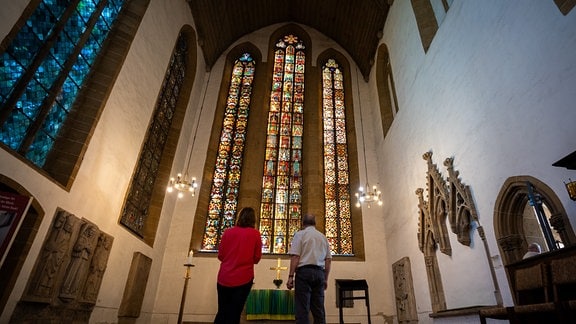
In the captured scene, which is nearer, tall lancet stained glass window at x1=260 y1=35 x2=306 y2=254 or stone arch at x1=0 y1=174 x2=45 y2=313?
stone arch at x1=0 y1=174 x2=45 y2=313

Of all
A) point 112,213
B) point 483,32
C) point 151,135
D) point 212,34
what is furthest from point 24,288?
point 212,34

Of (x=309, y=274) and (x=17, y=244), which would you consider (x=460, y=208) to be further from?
(x=17, y=244)

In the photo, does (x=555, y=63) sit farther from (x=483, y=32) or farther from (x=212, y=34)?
(x=212, y=34)

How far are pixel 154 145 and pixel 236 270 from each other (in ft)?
21.4

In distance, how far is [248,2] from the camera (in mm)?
11500

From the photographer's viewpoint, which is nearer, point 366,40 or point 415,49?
point 415,49

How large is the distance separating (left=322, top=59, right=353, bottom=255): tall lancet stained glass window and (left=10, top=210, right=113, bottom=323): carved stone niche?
19.2 ft

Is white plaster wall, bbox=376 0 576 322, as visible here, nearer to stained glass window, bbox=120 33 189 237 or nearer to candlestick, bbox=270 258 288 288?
candlestick, bbox=270 258 288 288

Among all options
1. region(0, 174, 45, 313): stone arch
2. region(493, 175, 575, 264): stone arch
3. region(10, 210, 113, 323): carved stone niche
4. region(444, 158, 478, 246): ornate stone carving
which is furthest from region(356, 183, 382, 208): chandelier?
region(0, 174, 45, 313): stone arch

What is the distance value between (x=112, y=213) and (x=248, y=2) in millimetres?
9066

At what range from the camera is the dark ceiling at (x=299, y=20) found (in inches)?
403

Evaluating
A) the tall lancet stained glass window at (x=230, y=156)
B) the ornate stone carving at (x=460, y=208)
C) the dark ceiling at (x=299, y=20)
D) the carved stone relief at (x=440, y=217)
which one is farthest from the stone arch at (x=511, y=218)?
the dark ceiling at (x=299, y=20)

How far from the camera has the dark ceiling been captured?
33.6 ft

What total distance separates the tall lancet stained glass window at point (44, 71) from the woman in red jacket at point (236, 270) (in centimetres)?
348
